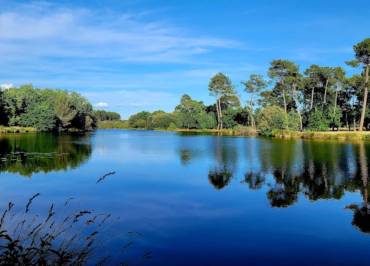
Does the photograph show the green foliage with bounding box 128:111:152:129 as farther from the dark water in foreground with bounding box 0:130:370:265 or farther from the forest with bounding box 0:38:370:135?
the dark water in foreground with bounding box 0:130:370:265

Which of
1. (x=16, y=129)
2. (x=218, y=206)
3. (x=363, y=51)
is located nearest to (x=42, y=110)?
(x=16, y=129)

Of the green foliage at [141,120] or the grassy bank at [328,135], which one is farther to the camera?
the green foliage at [141,120]

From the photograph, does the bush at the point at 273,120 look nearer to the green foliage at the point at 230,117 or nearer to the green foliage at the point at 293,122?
the green foliage at the point at 293,122

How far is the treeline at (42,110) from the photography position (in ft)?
312

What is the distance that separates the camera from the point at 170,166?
1110 inches

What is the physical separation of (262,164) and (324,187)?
31.5 ft

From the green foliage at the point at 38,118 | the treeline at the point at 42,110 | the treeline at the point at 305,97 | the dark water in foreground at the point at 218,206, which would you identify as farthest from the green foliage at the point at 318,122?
the green foliage at the point at 38,118

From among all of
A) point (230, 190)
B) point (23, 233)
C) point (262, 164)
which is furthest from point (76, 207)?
point (262, 164)

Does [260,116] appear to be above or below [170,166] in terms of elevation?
above

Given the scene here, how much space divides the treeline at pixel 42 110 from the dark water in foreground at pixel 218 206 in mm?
72131

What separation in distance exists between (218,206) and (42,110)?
92568 millimetres

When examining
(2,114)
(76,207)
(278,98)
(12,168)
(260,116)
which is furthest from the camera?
(278,98)

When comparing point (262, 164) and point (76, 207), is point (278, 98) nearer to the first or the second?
point (262, 164)

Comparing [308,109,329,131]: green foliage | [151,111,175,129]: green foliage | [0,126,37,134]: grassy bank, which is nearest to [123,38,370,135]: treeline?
[308,109,329,131]: green foliage
